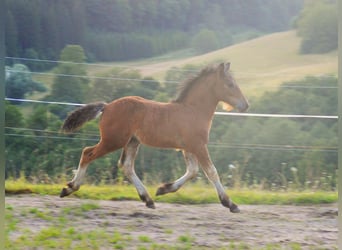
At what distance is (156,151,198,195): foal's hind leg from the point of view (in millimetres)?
5250

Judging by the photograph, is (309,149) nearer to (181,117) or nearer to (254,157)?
(254,157)

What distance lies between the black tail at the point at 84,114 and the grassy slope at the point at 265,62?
1.94ft

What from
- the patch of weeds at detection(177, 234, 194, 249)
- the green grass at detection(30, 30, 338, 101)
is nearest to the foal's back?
the green grass at detection(30, 30, 338, 101)

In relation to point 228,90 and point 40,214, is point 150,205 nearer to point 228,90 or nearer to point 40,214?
point 40,214

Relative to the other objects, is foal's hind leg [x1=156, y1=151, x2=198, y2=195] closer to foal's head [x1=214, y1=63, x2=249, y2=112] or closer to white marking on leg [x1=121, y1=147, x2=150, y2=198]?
white marking on leg [x1=121, y1=147, x2=150, y2=198]

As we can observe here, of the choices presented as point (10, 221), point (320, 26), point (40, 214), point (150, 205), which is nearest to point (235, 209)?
point (150, 205)

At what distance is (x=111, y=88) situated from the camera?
→ 5551 millimetres

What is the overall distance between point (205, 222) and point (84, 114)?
135 cm

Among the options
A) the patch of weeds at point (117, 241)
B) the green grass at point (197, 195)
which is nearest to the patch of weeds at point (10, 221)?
the green grass at point (197, 195)

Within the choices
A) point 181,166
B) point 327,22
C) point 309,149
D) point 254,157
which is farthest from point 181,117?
point 327,22

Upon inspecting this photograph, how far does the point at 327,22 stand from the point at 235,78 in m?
0.92

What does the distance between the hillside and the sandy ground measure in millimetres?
1102

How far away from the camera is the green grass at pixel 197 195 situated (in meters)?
5.35

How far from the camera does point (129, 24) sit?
5.71 metres
